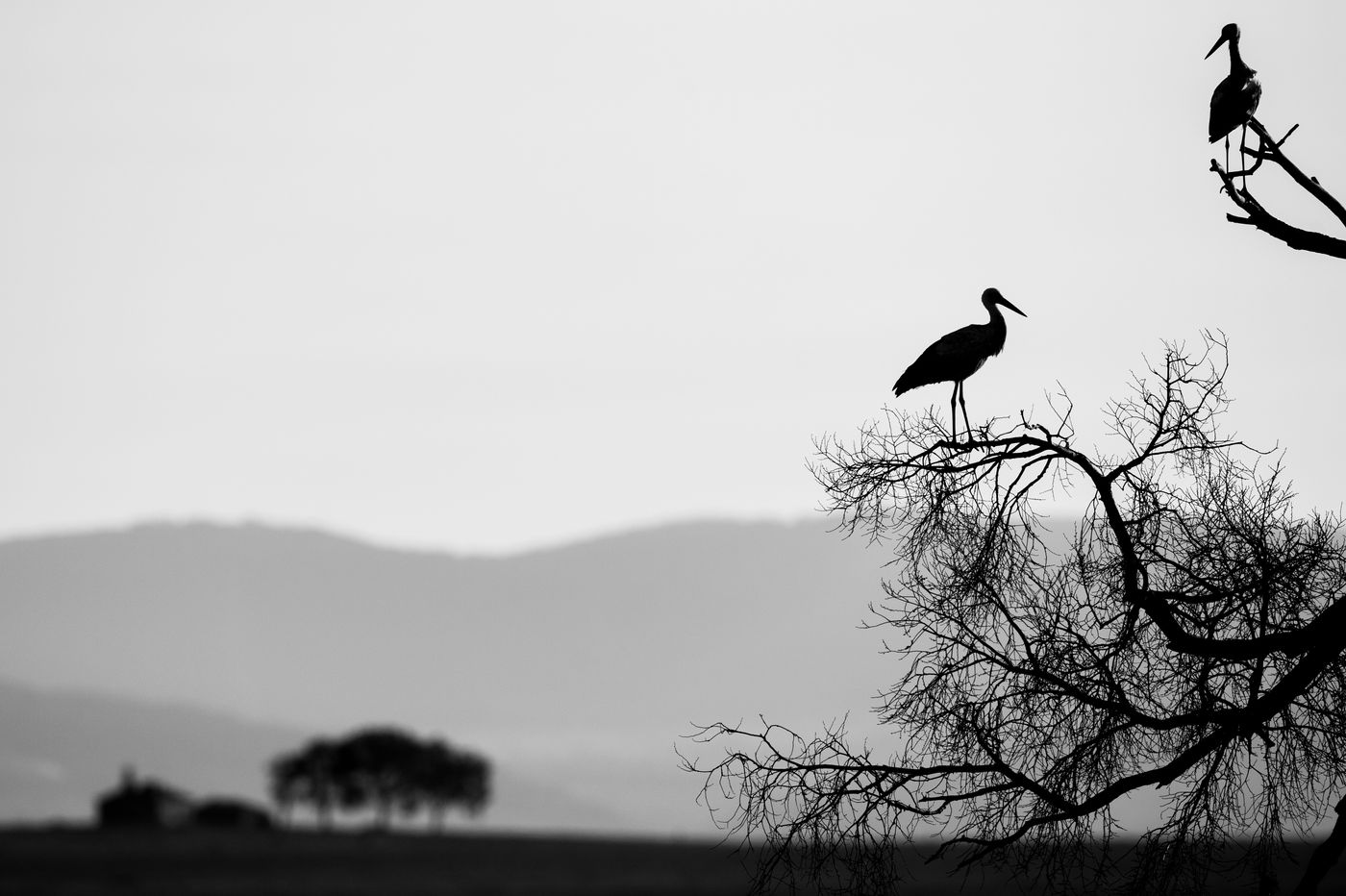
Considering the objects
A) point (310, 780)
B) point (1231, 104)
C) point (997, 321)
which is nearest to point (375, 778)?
point (310, 780)

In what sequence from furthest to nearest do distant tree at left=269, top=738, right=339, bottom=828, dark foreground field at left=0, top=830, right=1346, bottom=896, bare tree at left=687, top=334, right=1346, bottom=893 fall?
distant tree at left=269, top=738, right=339, bottom=828, dark foreground field at left=0, top=830, right=1346, bottom=896, bare tree at left=687, top=334, right=1346, bottom=893

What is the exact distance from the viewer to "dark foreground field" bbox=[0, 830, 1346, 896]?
3868 inches

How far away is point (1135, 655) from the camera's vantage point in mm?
13000

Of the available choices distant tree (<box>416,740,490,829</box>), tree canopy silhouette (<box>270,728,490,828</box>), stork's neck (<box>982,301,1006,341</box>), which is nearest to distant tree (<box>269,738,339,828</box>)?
tree canopy silhouette (<box>270,728,490,828</box>)

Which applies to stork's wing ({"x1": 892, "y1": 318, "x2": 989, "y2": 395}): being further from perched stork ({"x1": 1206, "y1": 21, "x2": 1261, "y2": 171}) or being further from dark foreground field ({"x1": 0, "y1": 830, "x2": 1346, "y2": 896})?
dark foreground field ({"x1": 0, "y1": 830, "x2": 1346, "y2": 896})

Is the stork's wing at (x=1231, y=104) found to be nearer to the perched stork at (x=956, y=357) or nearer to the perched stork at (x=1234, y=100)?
the perched stork at (x=1234, y=100)

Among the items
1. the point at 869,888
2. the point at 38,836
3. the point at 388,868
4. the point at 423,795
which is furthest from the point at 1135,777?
the point at 423,795

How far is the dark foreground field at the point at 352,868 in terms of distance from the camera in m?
98.2

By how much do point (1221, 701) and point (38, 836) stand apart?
13011 cm

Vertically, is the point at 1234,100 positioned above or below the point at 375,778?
above

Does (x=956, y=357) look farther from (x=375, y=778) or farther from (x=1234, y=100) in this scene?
(x=375, y=778)

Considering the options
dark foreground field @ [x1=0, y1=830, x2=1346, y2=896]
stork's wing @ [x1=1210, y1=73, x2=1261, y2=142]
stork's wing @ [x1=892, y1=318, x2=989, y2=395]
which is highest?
stork's wing @ [x1=1210, y1=73, x2=1261, y2=142]

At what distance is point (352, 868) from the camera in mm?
116688

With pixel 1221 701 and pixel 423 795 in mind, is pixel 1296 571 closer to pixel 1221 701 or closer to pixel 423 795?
pixel 1221 701
